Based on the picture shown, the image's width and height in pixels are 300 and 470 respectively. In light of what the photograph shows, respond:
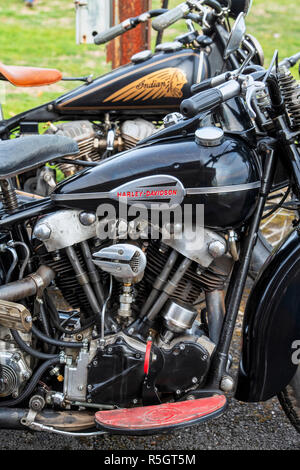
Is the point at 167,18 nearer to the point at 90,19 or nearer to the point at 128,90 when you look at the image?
the point at 128,90

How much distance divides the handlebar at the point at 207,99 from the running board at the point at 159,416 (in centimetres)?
109

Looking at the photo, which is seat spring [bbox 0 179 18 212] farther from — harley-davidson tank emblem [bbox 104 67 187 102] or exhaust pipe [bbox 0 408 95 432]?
harley-davidson tank emblem [bbox 104 67 187 102]

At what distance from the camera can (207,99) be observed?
212cm

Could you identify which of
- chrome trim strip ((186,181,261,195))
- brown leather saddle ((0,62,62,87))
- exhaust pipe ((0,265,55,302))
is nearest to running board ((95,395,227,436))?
exhaust pipe ((0,265,55,302))


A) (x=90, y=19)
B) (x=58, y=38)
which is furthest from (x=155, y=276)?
(x=58, y=38)

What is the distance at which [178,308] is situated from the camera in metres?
2.43

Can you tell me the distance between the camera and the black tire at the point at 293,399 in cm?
246

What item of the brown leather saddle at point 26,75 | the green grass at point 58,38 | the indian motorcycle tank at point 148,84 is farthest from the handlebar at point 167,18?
the green grass at point 58,38

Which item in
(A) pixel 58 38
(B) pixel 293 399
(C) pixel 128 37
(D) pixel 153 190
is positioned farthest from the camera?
(A) pixel 58 38

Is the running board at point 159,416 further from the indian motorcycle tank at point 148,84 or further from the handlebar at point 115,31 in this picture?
the handlebar at point 115,31

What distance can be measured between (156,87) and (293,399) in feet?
7.71

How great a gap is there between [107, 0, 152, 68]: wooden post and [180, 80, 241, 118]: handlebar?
3011mm

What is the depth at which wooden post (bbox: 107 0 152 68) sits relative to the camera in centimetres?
513
